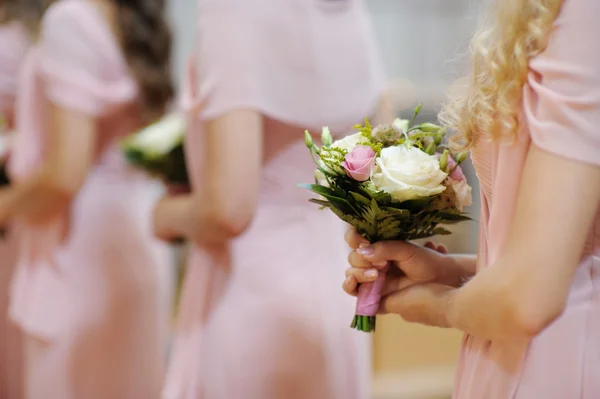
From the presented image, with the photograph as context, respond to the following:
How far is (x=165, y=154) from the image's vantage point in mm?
2590

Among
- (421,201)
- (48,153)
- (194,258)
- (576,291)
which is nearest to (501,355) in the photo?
(576,291)

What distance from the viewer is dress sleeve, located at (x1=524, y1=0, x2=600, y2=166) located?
1225mm

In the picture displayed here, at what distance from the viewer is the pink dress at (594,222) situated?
1.23 metres

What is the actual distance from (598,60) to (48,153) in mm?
2121

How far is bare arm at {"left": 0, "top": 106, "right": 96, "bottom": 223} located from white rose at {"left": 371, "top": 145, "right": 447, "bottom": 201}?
161 cm

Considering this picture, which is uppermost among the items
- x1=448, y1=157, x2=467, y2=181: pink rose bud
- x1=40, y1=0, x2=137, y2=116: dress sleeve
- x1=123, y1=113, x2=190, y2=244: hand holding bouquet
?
x1=448, y1=157, x2=467, y2=181: pink rose bud

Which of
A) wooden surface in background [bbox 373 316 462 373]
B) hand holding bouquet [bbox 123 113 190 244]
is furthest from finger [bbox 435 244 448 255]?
wooden surface in background [bbox 373 316 462 373]

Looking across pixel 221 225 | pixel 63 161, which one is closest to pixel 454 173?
pixel 221 225

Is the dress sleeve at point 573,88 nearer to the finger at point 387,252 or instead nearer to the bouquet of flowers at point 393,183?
the bouquet of flowers at point 393,183

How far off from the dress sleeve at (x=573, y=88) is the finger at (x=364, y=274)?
1.48 ft

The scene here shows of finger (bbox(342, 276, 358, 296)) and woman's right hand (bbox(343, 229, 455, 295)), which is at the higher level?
woman's right hand (bbox(343, 229, 455, 295))

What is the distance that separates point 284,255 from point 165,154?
59cm

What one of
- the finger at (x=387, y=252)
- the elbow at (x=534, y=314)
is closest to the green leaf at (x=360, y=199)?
the finger at (x=387, y=252)

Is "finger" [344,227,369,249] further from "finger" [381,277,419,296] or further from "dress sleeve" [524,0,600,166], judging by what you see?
"dress sleeve" [524,0,600,166]
